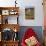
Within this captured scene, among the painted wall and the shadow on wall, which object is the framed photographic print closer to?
the painted wall

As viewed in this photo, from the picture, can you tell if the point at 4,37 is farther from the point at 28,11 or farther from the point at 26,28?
the point at 28,11

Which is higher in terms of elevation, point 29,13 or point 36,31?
point 29,13

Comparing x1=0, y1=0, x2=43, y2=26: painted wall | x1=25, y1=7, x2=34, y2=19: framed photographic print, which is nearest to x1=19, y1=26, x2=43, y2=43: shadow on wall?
x1=0, y1=0, x2=43, y2=26: painted wall

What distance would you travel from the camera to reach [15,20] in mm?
5027

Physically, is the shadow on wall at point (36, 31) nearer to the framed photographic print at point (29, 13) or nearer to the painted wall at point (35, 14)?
the painted wall at point (35, 14)

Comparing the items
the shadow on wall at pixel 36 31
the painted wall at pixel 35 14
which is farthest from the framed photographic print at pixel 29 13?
the shadow on wall at pixel 36 31

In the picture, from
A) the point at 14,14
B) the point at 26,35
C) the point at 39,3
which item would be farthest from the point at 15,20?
the point at 39,3

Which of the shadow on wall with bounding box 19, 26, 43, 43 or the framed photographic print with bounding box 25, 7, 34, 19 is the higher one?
the framed photographic print with bounding box 25, 7, 34, 19

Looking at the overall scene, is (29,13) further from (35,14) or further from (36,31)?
(36,31)

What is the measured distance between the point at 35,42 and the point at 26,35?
0.38 metres

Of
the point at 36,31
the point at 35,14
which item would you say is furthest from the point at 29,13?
the point at 36,31

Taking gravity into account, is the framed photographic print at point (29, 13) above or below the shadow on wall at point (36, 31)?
above

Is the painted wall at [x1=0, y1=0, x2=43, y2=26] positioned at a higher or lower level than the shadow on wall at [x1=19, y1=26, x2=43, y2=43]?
higher

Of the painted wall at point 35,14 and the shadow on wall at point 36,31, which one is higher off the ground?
the painted wall at point 35,14
